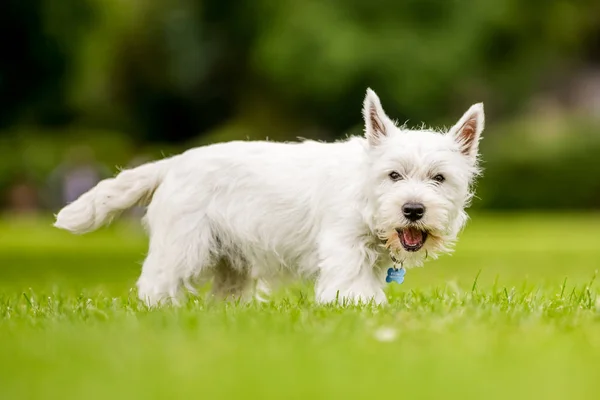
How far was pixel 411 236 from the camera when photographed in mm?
7887

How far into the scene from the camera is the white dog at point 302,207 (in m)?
7.91

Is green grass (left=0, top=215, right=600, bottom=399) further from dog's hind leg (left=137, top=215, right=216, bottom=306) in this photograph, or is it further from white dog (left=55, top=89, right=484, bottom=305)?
white dog (left=55, top=89, right=484, bottom=305)

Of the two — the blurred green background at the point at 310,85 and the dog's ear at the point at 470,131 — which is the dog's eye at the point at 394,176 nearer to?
the dog's ear at the point at 470,131

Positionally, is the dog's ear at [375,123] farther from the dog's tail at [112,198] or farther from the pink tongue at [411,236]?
the dog's tail at [112,198]

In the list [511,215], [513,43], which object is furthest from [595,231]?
[513,43]

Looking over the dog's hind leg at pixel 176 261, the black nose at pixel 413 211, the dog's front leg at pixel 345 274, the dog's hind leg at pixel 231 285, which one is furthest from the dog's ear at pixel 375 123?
the dog's hind leg at pixel 231 285

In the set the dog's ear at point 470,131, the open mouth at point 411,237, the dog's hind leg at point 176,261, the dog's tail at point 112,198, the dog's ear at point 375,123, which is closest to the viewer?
the open mouth at point 411,237

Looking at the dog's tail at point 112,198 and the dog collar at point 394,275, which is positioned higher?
the dog's tail at point 112,198

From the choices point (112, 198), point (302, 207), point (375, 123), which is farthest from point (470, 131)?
point (112, 198)

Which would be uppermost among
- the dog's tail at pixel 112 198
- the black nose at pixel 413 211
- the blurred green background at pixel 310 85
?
the blurred green background at pixel 310 85

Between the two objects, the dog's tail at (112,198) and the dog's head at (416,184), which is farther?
the dog's tail at (112,198)

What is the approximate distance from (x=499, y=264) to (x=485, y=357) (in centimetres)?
1324

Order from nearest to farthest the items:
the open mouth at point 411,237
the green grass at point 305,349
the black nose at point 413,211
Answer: the green grass at point 305,349, the black nose at point 413,211, the open mouth at point 411,237

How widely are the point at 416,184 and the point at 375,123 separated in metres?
0.59
